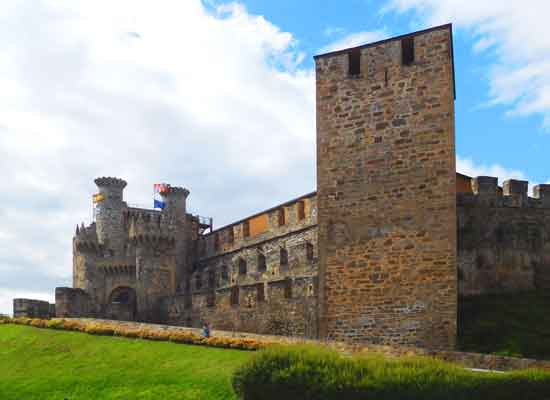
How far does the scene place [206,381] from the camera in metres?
21.2

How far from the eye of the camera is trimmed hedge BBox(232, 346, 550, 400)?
1600 centimetres

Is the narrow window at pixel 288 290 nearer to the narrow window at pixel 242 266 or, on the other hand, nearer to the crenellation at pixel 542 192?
the crenellation at pixel 542 192

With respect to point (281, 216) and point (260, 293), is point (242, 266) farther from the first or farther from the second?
point (260, 293)

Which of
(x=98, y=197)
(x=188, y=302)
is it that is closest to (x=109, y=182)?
(x=98, y=197)

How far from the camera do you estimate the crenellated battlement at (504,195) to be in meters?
33.4

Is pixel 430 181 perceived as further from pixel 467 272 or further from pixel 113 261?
pixel 113 261

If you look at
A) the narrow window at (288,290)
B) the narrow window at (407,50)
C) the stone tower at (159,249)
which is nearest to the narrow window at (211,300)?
the narrow window at (288,290)

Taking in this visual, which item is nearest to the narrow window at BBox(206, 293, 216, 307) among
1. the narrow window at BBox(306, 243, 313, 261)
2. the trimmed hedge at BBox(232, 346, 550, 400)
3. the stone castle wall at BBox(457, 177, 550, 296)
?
the narrow window at BBox(306, 243, 313, 261)

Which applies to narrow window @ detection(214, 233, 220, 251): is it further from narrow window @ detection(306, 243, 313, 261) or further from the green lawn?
the green lawn

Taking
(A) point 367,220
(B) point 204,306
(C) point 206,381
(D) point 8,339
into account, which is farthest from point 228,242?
(C) point 206,381

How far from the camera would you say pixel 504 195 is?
111ft

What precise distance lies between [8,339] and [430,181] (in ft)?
55.2

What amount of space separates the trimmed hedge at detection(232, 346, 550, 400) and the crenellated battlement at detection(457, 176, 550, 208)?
16.7 m

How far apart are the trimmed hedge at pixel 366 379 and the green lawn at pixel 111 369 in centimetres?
215
